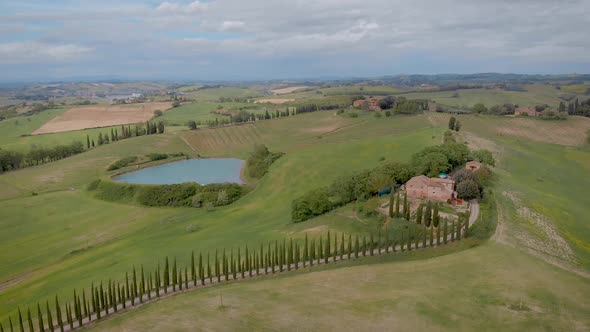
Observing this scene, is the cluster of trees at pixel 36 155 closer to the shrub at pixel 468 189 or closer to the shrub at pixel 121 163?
the shrub at pixel 121 163

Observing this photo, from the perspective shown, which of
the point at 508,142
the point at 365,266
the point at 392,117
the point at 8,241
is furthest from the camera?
the point at 392,117

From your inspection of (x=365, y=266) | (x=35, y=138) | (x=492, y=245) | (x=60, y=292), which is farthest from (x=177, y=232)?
(x=35, y=138)

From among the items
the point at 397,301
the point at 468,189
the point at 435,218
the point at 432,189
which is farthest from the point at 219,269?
the point at 468,189

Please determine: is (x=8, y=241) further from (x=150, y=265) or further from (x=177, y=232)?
(x=150, y=265)

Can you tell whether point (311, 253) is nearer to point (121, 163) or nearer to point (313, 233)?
point (313, 233)

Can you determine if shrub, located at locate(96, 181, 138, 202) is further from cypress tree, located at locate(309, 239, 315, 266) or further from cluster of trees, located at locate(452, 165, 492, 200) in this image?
cluster of trees, located at locate(452, 165, 492, 200)

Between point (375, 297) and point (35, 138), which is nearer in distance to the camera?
point (375, 297)

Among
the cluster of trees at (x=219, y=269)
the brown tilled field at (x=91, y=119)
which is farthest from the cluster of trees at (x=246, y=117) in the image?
the cluster of trees at (x=219, y=269)
